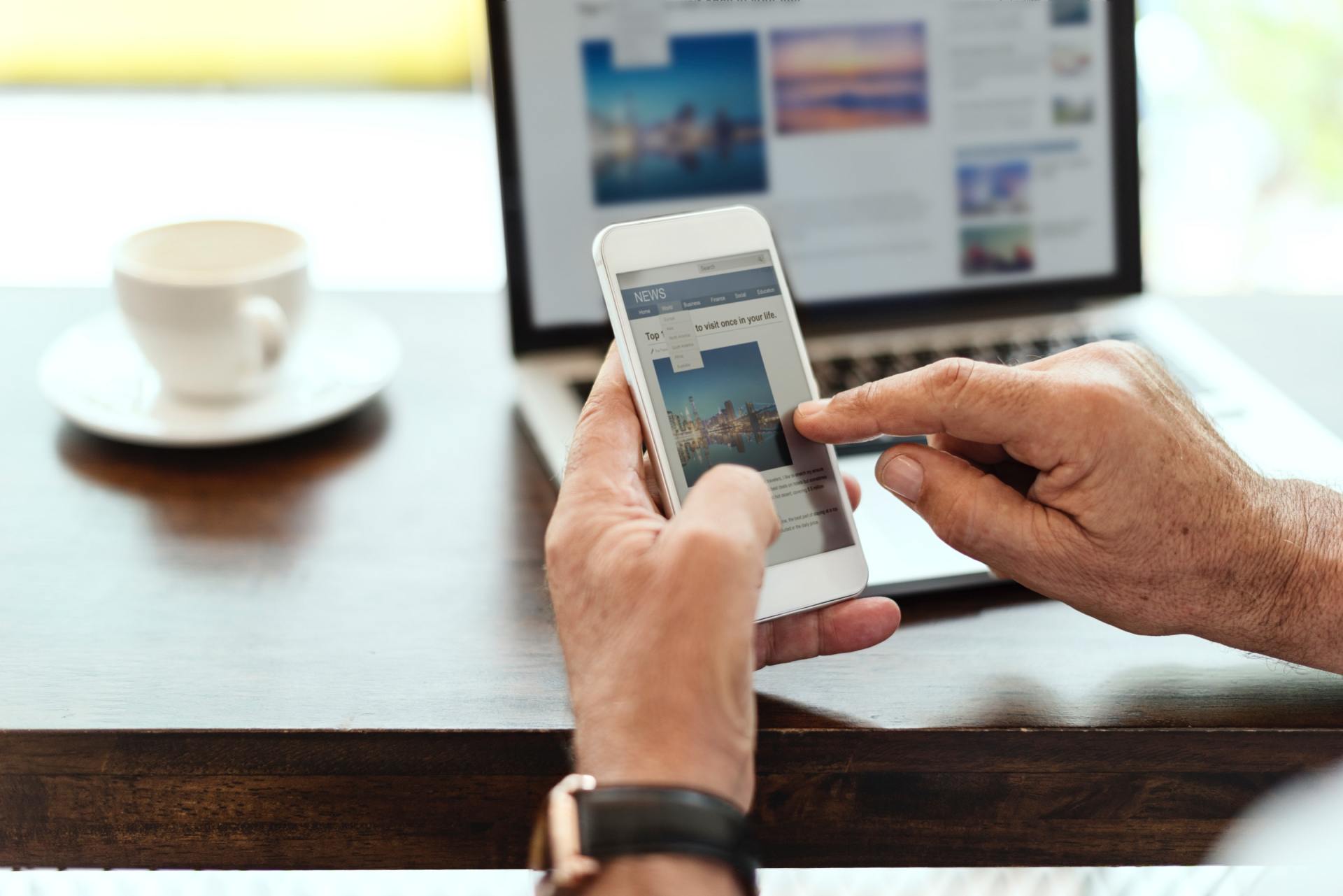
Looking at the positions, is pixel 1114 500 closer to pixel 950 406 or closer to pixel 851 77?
pixel 950 406

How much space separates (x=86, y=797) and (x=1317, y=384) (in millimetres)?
872

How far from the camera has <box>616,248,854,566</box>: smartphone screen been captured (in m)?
0.59

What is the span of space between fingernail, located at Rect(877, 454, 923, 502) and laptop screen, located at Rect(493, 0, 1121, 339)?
0.36 meters

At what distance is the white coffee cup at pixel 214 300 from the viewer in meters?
0.79

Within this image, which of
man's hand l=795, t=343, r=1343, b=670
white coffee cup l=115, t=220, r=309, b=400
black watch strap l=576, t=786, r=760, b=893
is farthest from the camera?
white coffee cup l=115, t=220, r=309, b=400

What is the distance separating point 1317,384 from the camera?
877mm

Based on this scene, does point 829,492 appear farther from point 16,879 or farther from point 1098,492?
point 16,879

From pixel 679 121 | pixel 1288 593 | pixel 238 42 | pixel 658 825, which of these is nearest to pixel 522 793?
pixel 658 825

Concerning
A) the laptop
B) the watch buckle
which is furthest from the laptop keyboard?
the watch buckle

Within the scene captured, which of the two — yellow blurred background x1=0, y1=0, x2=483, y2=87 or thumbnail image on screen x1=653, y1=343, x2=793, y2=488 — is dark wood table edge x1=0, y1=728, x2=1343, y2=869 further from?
yellow blurred background x1=0, y1=0, x2=483, y2=87

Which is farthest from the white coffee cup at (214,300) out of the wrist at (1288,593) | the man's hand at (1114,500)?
the wrist at (1288,593)

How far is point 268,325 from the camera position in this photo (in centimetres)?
82

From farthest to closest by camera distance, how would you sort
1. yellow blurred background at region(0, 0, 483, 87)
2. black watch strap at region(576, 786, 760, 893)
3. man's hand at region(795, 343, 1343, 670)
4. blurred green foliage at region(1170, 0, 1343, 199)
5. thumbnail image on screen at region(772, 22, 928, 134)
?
1. yellow blurred background at region(0, 0, 483, 87)
2. blurred green foliage at region(1170, 0, 1343, 199)
3. thumbnail image on screen at region(772, 22, 928, 134)
4. man's hand at region(795, 343, 1343, 670)
5. black watch strap at region(576, 786, 760, 893)

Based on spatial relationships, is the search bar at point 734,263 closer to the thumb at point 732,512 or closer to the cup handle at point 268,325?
the thumb at point 732,512
